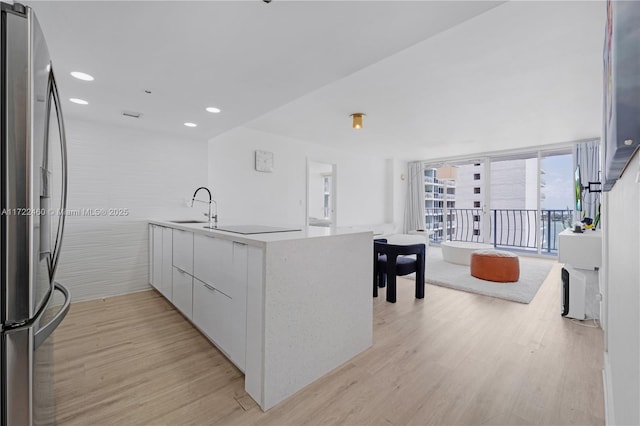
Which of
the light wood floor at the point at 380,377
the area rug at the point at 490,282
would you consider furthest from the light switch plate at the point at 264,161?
the area rug at the point at 490,282

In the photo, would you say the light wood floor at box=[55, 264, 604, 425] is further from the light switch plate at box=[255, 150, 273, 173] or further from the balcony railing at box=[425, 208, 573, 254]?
the balcony railing at box=[425, 208, 573, 254]

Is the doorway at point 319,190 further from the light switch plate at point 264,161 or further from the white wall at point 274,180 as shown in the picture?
the light switch plate at point 264,161

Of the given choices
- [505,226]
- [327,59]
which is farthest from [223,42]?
[505,226]

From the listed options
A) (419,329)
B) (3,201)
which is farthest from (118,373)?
(419,329)

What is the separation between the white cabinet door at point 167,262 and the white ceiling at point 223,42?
132 centimetres

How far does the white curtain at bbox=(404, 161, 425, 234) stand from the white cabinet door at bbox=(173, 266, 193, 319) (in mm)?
6412

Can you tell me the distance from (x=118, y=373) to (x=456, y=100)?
4.02 m

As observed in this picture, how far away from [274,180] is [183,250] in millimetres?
2706

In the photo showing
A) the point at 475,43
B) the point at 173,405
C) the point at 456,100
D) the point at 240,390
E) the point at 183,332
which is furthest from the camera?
the point at 456,100

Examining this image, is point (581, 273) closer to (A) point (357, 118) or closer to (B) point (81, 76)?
(A) point (357, 118)

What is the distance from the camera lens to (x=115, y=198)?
11.0 feet

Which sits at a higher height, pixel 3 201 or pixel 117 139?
pixel 117 139

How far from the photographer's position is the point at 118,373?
1740mm

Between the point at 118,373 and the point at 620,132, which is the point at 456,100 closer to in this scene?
the point at 620,132
